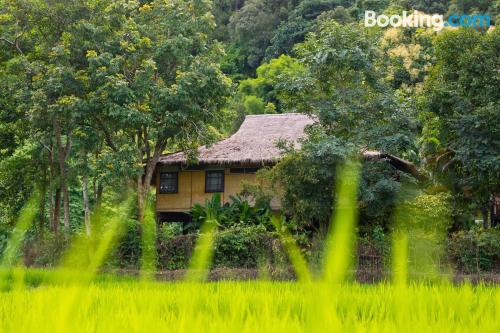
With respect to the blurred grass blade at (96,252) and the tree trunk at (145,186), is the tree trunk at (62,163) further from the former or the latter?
the blurred grass blade at (96,252)

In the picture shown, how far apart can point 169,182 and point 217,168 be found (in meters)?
1.89

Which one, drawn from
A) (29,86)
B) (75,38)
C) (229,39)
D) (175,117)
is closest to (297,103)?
(175,117)

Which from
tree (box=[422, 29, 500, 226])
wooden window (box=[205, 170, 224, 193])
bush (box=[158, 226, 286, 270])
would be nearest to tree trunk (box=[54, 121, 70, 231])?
bush (box=[158, 226, 286, 270])

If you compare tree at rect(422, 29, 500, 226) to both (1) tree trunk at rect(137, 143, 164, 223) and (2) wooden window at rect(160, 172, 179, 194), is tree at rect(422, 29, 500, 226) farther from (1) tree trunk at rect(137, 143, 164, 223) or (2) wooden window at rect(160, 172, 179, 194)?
(2) wooden window at rect(160, 172, 179, 194)

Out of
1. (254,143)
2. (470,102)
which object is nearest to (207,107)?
(254,143)

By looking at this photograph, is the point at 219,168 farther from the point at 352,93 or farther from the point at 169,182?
the point at 352,93

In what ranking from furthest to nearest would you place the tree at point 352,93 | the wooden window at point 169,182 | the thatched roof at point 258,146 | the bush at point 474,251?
the wooden window at point 169,182
the thatched roof at point 258,146
the tree at point 352,93
the bush at point 474,251

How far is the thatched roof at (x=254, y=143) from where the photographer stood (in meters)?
21.9

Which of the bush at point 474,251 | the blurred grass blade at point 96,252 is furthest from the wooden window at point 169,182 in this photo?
the blurred grass blade at point 96,252

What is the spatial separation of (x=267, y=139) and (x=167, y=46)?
5046 millimetres

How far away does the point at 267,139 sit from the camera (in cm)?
2309

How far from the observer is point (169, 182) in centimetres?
2389

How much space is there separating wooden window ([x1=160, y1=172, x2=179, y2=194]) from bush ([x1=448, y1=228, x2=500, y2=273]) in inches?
415

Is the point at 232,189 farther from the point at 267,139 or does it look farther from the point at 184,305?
the point at 184,305
